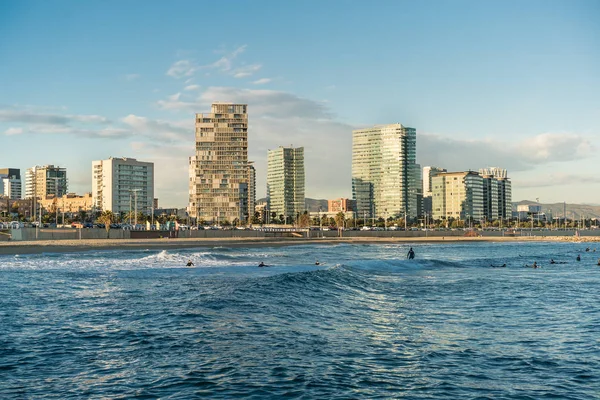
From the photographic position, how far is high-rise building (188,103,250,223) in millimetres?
197000

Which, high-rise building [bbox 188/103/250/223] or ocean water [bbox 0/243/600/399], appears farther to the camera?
high-rise building [bbox 188/103/250/223]

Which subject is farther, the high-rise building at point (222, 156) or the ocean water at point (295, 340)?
the high-rise building at point (222, 156)

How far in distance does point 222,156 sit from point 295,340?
182 metres

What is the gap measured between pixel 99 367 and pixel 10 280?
24.6 meters

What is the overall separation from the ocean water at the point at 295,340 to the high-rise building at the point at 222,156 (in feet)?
534

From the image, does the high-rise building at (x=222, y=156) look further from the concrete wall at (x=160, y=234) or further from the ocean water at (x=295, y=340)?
the ocean water at (x=295, y=340)

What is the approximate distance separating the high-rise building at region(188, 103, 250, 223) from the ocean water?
162858 mm

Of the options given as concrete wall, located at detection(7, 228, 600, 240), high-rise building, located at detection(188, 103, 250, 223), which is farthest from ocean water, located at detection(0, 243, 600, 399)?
high-rise building, located at detection(188, 103, 250, 223)

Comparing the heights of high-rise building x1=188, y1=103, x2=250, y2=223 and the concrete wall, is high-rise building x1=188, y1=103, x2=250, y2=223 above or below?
above

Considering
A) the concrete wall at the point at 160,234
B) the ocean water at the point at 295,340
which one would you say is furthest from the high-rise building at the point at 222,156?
the ocean water at the point at 295,340

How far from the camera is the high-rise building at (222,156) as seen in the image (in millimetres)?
197000

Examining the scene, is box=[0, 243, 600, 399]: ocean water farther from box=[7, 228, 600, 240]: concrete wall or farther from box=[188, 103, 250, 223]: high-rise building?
box=[188, 103, 250, 223]: high-rise building

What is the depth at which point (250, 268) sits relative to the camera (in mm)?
47500

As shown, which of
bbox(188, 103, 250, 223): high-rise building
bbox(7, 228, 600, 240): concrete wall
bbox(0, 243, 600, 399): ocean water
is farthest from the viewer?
bbox(188, 103, 250, 223): high-rise building
